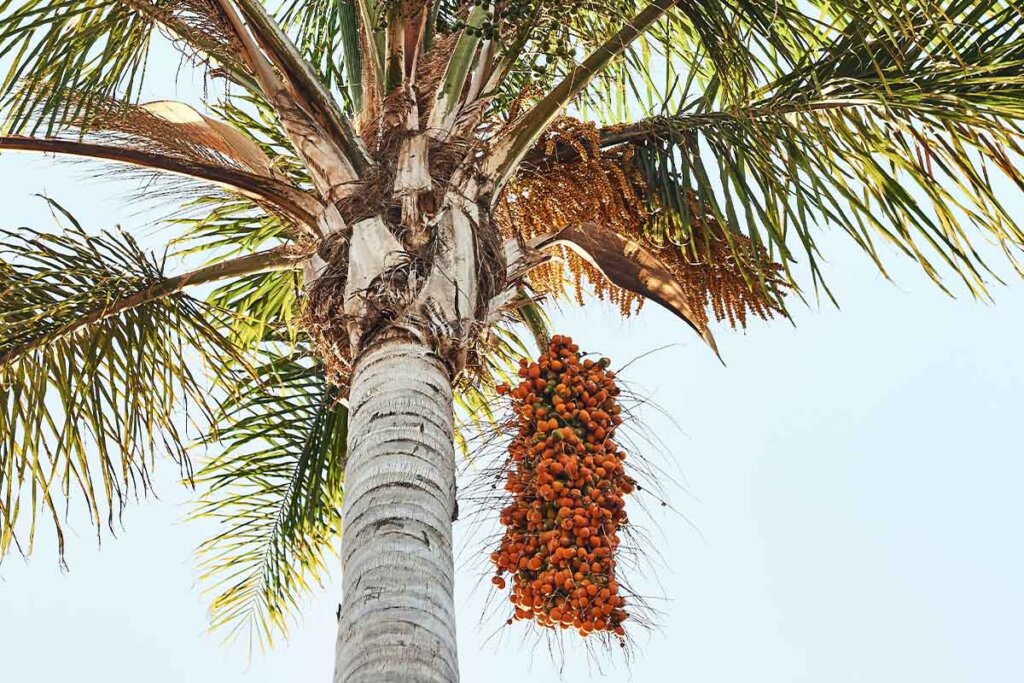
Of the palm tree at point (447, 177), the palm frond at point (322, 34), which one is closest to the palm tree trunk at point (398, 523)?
the palm tree at point (447, 177)

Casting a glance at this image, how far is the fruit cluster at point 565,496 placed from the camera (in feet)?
12.6

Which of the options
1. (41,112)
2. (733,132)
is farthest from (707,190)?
(41,112)

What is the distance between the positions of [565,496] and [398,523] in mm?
567

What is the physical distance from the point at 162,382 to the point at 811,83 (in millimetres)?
2666

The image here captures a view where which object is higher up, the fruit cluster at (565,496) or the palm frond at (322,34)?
the palm frond at (322,34)

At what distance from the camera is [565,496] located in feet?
13.0

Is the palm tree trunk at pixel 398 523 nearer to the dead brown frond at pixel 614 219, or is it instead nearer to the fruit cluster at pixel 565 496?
the fruit cluster at pixel 565 496

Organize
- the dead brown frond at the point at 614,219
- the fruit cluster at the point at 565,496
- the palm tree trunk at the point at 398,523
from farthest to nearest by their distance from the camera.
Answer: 1. the dead brown frond at the point at 614,219
2. the fruit cluster at the point at 565,496
3. the palm tree trunk at the point at 398,523

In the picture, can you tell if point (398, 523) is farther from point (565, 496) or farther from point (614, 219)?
point (614, 219)

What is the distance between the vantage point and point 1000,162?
4645mm

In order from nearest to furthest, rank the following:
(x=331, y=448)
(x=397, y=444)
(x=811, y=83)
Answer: (x=397, y=444), (x=811, y=83), (x=331, y=448)

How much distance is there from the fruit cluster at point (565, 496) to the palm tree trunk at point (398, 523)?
0.27 metres

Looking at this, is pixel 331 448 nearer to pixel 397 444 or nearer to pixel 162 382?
pixel 162 382

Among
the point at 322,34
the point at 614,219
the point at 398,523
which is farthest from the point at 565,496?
the point at 322,34
